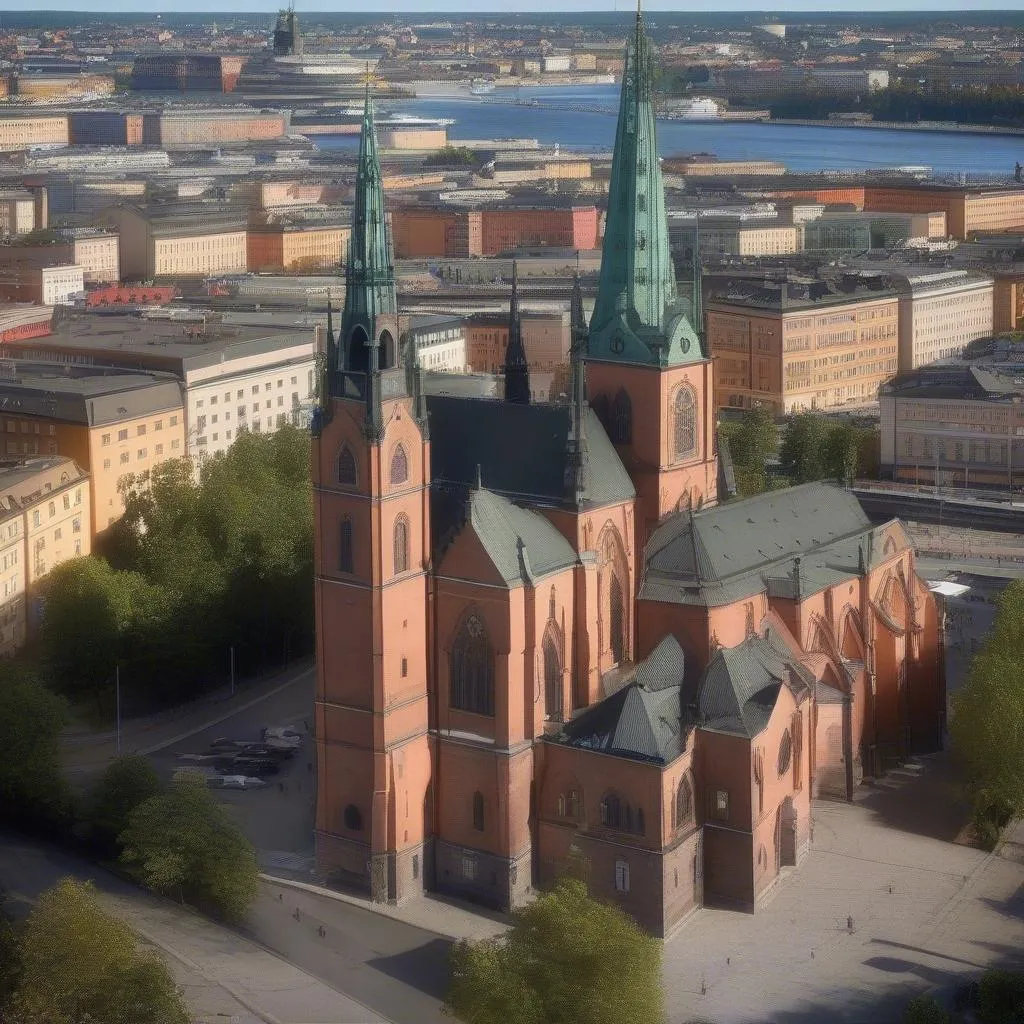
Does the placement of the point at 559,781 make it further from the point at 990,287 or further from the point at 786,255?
the point at 786,255

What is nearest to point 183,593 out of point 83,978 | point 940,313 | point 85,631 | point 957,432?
point 85,631

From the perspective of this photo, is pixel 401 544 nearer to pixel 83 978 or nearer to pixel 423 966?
pixel 423 966

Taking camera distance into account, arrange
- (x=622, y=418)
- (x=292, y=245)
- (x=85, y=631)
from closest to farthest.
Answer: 1. (x=622, y=418)
2. (x=85, y=631)
3. (x=292, y=245)

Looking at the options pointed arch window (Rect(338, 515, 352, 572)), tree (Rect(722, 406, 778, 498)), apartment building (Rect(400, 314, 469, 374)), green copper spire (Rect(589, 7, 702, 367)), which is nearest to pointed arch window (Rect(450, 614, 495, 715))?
pointed arch window (Rect(338, 515, 352, 572))

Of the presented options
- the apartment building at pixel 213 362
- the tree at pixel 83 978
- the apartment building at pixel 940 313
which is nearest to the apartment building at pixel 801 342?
the apartment building at pixel 940 313

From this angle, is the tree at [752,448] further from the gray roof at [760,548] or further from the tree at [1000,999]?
the tree at [1000,999]

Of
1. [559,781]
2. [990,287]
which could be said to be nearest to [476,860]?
[559,781]
